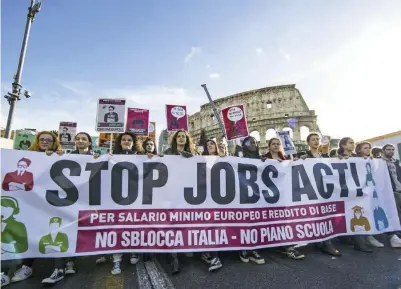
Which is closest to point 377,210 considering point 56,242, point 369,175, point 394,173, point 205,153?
point 369,175

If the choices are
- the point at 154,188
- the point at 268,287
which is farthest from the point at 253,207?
the point at 154,188

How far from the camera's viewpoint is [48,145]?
11.6ft

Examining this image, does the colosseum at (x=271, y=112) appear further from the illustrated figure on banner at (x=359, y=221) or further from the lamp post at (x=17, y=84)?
the illustrated figure on banner at (x=359, y=221)

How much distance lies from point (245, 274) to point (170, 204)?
129 cm

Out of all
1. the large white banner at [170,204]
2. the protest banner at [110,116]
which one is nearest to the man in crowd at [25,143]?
the protest banner at [110,116]

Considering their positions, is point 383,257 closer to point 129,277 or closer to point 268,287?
point 268,287

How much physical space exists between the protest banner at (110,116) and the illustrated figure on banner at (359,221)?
6049 millimetres

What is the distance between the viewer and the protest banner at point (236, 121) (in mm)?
8305

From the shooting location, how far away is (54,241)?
2.99 metres

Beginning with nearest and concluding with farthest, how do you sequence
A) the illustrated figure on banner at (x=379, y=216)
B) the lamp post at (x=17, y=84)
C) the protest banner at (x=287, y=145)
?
1. the illustrated figure on banner at (x=379, y=216)
2. the protest banner at (x=287, y=145)
3. the lamp post at (x=17, y=84)

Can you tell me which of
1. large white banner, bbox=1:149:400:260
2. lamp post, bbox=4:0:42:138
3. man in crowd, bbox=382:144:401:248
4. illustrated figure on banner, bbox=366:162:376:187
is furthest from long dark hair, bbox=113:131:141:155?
lamp post, bbox=4:0:42:138

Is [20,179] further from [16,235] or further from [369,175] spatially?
[369,175]

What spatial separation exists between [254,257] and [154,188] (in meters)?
1.67

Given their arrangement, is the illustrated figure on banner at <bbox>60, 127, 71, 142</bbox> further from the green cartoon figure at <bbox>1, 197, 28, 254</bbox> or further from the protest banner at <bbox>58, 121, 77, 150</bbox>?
the green cartoon figure at <bbox>1, 197, 28, 254</bbox>
